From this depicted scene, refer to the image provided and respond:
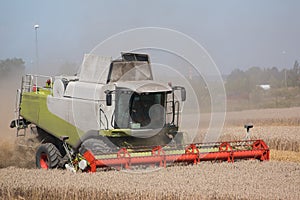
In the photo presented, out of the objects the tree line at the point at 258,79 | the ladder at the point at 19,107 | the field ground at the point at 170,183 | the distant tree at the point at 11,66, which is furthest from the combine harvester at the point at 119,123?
the tree line at the point at 258,79

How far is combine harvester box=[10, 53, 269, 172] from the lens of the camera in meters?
10.6

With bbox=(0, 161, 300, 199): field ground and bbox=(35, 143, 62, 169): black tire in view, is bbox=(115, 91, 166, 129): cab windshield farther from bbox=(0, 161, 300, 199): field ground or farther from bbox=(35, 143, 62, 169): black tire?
bbox=(35, 143, 62, 169): black tire

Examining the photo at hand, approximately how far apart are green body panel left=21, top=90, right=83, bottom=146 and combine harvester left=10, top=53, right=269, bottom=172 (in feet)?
0.07

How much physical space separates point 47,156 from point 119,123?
2014 millimetres

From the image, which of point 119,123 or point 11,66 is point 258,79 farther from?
point 119,123

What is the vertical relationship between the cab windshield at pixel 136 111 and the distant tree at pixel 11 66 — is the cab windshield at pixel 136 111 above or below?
below

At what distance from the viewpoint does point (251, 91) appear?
42938 mm

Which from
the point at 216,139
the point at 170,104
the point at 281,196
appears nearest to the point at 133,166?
the point at 170,104

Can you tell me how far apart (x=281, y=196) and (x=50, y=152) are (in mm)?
5713

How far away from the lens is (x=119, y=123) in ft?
35.9

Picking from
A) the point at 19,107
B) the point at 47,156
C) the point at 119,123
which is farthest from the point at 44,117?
the point at 119,123

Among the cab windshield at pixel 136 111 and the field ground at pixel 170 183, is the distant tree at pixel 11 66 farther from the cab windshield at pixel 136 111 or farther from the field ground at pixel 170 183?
the field ground at pixel 170 183

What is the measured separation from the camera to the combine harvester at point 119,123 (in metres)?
10.6

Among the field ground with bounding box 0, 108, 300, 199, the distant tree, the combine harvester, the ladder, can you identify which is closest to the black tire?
the combine harvester
